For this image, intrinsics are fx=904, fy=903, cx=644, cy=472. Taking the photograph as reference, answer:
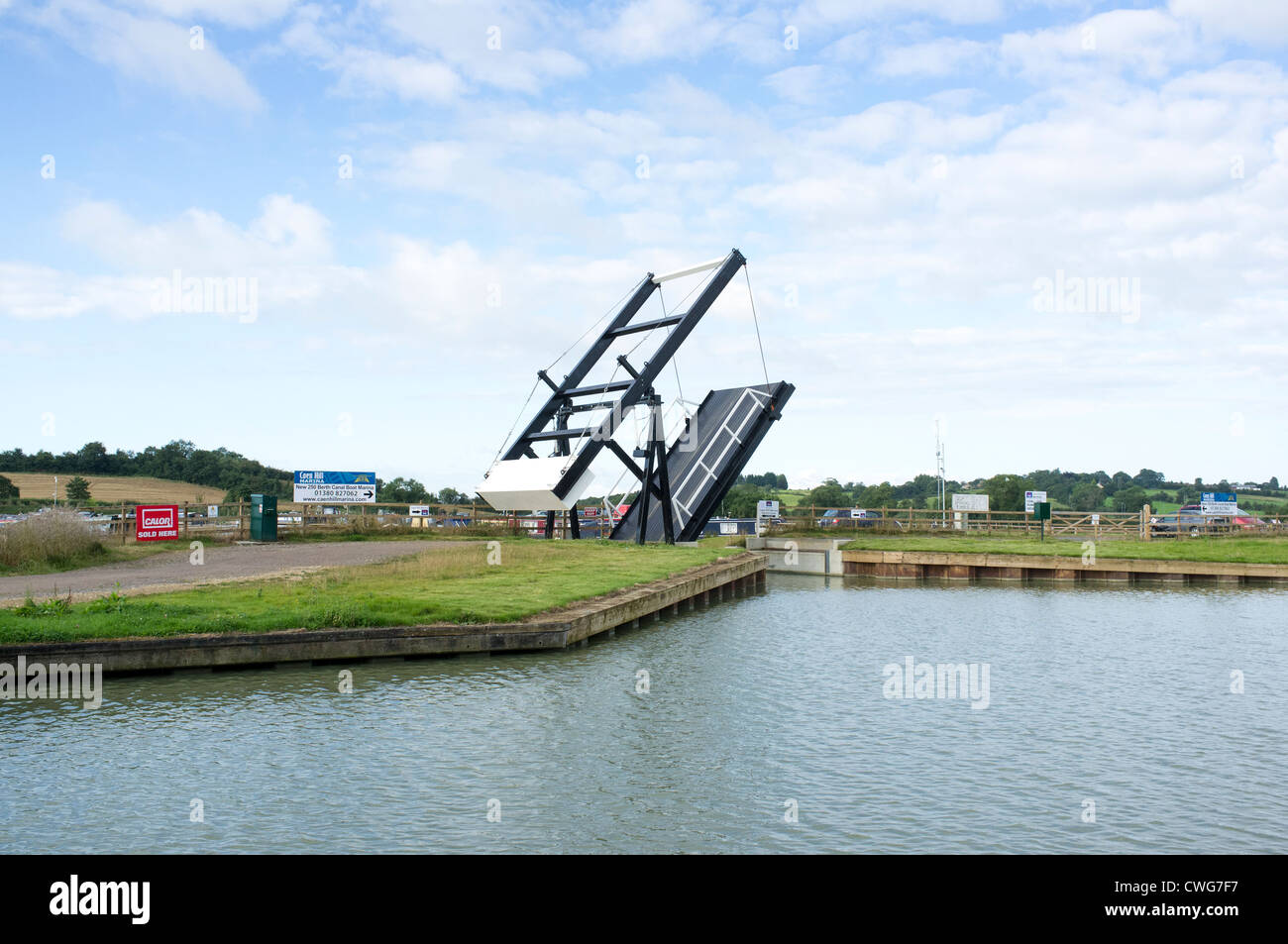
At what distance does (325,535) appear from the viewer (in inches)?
1252

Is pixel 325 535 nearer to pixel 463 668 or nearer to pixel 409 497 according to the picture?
pixel 463 668

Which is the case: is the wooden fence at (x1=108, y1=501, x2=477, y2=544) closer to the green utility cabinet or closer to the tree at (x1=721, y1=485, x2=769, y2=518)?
the green utility cabinet

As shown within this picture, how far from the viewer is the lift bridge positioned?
1097 inches

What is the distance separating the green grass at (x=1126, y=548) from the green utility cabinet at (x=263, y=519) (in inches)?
816

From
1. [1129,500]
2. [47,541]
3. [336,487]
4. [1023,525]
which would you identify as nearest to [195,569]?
[47,541]

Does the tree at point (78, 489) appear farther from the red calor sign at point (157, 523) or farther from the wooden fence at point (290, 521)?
the red calor sign at point (157, 523)

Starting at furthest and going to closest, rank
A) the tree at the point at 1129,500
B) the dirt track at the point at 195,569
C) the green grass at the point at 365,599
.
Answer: the tree at the point at 1129,500
the dirt track at the point at 195,569
the green grass at the point at 365,599

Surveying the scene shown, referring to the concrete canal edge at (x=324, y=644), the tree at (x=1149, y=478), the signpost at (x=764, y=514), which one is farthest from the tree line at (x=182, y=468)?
the tree at (x=1149, y=478)

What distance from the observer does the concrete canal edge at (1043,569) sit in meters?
28.5

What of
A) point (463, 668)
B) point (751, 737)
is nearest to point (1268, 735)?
point (751, 737)

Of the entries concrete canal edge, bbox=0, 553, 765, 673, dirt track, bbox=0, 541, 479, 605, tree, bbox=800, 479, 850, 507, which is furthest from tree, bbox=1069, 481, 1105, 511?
concrete canal edge, bbox=0, 553, 765, 673

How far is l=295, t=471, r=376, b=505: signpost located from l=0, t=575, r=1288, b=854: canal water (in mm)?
21576

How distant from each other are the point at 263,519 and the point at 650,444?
12946 mm
